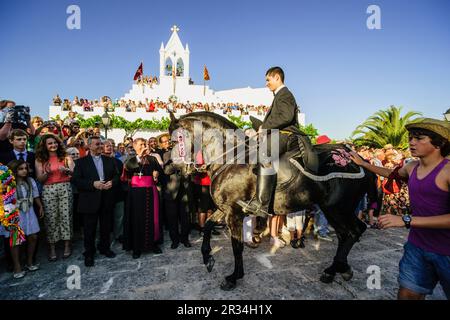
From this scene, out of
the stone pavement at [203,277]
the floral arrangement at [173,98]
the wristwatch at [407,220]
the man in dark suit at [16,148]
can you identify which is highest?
the floral arrangement at [173,98]

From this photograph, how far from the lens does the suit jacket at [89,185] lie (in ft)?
14.7

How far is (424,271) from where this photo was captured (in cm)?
210

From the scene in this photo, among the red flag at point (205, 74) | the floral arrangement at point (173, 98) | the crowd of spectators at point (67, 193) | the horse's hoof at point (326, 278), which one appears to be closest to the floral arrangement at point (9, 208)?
the crowd of spectators at point (67, 193)

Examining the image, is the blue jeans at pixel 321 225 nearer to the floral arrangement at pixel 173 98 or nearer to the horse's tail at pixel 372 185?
the horse's tail at pixel 372 185

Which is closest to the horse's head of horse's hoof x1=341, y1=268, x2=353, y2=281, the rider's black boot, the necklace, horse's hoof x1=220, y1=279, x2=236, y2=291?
the rider's black boot

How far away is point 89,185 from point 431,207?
16.4 ft

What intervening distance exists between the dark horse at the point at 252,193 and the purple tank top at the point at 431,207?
1.64 meters

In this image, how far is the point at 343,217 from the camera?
393 cm

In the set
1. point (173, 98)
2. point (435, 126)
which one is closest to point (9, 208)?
point (435, 126)

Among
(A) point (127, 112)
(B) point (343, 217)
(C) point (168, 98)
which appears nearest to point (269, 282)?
(B) point (343, 217)

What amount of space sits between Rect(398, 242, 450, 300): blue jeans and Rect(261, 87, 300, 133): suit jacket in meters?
2.11

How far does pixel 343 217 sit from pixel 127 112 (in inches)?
1071

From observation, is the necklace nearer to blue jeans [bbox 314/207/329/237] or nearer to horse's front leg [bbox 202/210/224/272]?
horse's front leg [bbox 202/210/224/272]

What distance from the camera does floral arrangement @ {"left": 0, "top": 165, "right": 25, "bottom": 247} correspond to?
11.8 ft
